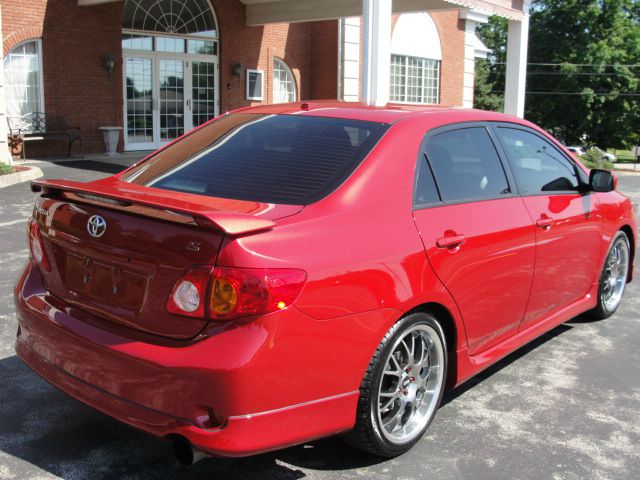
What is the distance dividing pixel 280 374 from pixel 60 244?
49.9 inches

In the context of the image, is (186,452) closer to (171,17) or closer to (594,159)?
(171,17)

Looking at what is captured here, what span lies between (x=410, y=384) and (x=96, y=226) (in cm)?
161

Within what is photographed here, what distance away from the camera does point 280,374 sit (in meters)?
2.71

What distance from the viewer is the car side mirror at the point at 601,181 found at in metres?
5.00

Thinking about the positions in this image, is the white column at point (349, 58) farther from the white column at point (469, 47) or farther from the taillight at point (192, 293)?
the taillight at point (192, 293)

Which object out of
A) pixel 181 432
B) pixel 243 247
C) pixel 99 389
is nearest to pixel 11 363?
pixel 99 389

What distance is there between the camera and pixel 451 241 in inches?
138

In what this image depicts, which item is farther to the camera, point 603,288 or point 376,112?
point 603,288

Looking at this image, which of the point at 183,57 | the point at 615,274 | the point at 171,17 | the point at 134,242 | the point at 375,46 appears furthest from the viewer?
the point at 183,57

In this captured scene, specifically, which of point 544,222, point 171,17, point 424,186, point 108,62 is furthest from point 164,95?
point 424,186

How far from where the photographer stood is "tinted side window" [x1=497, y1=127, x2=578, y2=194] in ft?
14.3

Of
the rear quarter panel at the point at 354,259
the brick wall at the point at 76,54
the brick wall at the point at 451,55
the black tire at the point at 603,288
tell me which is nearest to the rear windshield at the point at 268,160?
the rear quarter panel at the point at 354,259

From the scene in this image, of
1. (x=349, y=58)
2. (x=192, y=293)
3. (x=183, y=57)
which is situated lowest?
(x=192, y=293)

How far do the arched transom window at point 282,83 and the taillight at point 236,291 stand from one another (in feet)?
64.8
